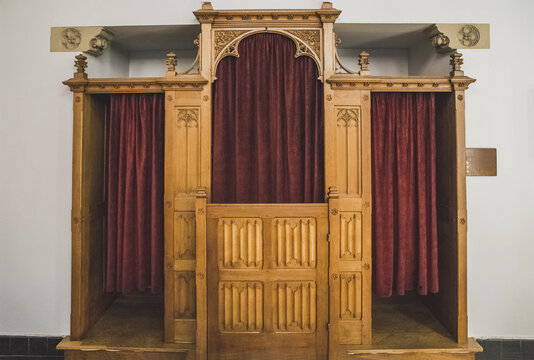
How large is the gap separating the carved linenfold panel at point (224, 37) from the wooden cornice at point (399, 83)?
84cm

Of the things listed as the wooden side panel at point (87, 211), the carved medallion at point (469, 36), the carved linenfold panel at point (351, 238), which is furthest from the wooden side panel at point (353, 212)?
the wooden side panel at point (87, 211)

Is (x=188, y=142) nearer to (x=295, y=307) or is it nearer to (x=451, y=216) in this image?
(x=295, y=307)

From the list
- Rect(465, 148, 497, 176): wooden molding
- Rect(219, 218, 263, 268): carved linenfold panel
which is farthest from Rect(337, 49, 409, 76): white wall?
Rect(219, 218, 263, 268): carved linenfold panel

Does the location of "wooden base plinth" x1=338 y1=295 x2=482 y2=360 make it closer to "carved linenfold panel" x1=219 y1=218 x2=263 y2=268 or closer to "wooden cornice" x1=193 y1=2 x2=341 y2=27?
"carved linenfold panel" x1=219 y1=218 x2=263 y2=268

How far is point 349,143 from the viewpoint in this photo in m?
2.85

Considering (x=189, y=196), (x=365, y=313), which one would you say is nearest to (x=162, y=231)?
(x=189, y=196)

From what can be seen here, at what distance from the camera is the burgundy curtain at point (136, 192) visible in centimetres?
303

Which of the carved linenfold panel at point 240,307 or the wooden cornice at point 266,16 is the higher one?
the wooden cornice at point 266,16

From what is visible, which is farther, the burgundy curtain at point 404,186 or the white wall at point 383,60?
the white wall at point 383,60

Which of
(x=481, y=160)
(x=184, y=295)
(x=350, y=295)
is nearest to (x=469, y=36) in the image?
(x=481, y=160)

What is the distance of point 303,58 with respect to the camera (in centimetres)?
291

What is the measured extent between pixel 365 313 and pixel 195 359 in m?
1.37

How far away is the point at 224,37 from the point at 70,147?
1637 millimetres

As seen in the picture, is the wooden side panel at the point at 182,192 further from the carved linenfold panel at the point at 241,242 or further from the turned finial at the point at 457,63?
the turned finial at the point at 457,63
